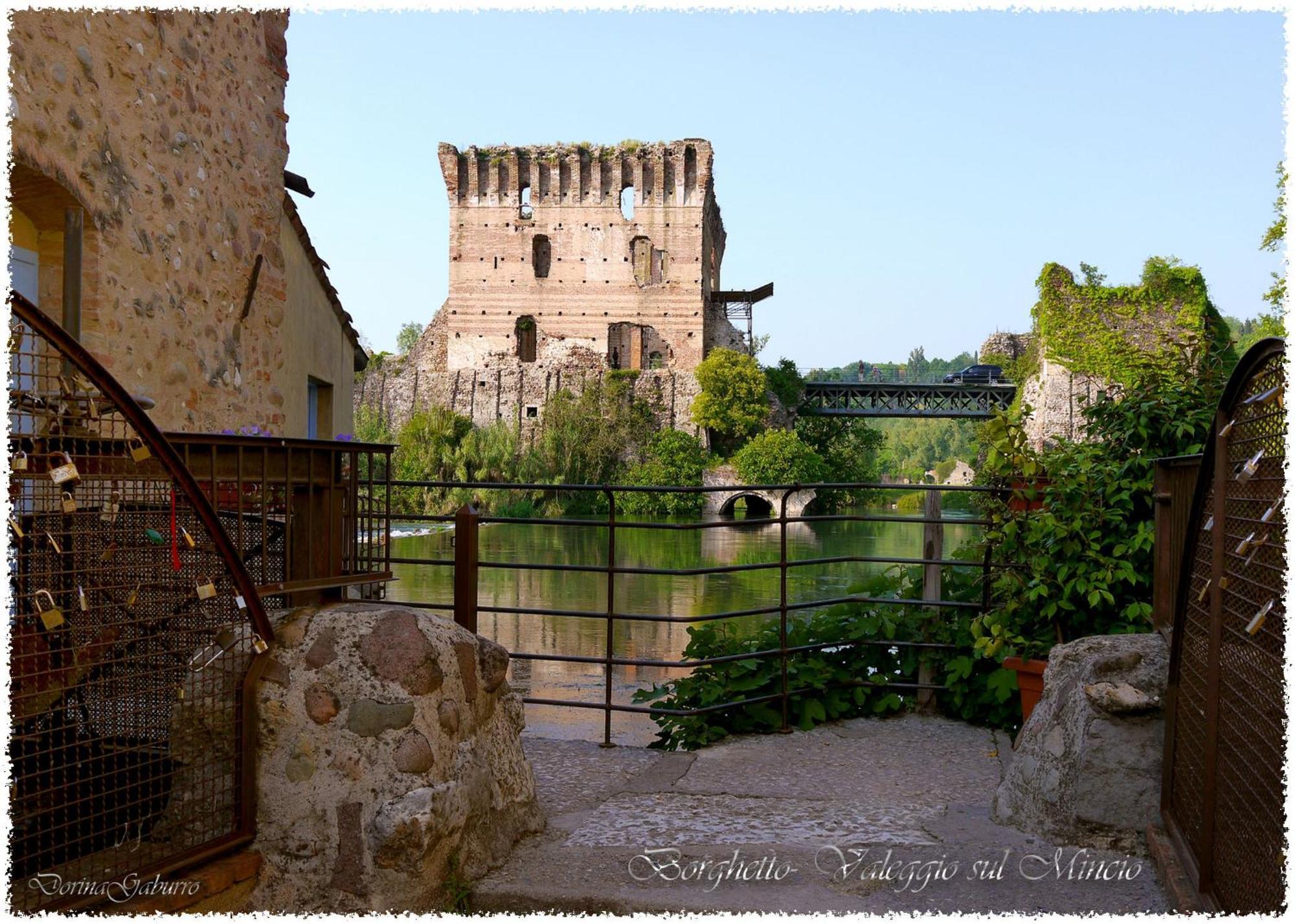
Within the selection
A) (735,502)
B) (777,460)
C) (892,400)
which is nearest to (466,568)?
(735,502)

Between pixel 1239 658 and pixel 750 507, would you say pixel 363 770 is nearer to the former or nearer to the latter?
pixel 1239 658

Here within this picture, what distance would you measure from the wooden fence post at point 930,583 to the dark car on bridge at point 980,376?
3712 cm

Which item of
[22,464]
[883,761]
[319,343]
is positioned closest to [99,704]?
[22,464]

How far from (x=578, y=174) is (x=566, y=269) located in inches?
136

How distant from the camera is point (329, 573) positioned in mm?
3293

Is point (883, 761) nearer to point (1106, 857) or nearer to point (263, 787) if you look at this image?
point (1106, 857)

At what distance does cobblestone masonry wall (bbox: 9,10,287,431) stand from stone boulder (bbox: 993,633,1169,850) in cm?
400

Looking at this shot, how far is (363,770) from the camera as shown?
292cm

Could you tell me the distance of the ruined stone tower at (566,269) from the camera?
4034 centimetres

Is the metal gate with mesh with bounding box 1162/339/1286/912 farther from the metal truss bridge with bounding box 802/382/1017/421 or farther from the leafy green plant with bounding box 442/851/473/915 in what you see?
the metal truss bridge with bounding box 802/382/1017/421

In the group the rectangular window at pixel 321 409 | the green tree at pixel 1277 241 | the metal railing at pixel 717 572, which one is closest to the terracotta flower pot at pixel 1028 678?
the metal railing at pixel 717 572

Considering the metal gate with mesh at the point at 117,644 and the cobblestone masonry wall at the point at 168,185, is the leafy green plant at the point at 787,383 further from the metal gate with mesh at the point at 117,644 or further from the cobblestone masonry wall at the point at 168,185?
the metal gate with mesh at the point at 117,644

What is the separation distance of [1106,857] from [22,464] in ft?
9.91

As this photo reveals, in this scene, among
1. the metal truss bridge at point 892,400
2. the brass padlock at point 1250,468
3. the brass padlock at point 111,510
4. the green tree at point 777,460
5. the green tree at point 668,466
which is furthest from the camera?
the metal truss bridge at point 892,400
